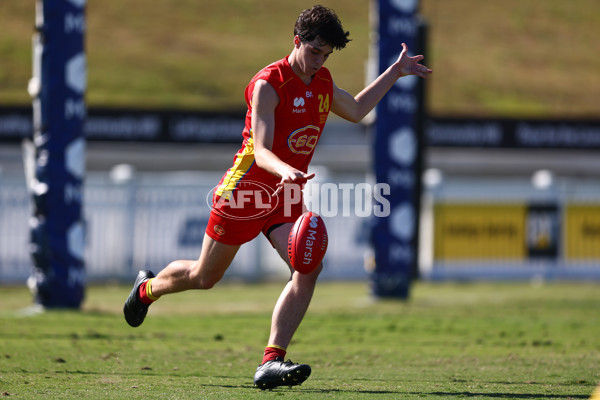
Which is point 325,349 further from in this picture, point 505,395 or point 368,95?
point 505,395

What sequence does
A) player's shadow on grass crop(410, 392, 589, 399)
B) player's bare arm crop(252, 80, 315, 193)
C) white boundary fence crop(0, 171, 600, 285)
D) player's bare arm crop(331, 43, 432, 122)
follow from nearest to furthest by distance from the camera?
player's shadow on grass crop(410, 392, 589, 399)
player's bare arm crop(252, 80, 315, 193)
player's bare arm crop(331, 43, 432, 122)
white boundary fence crop(0, 171, 600, 285)

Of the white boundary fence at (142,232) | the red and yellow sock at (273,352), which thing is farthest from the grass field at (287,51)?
the red and yellow sock at (273,352)

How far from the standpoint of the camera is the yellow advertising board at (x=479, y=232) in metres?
17.6

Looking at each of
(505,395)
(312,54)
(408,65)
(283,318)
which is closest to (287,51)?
(408,65)

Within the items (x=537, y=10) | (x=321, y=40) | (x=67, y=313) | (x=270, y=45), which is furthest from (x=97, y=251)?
(x=537, y=10)

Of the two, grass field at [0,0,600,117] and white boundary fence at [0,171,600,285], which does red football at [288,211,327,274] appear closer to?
white boundary fence at [0,171,600,285]

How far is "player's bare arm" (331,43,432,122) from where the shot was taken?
606 cm

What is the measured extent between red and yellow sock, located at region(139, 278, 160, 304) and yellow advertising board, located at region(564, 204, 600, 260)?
12.9 m

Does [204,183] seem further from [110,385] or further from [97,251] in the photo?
[110,385]

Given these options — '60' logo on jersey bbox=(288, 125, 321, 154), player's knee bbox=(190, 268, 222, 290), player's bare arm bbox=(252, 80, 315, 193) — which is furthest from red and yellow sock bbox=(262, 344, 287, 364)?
'60' logo on jersey bbox=(288, 125, 321, 154)

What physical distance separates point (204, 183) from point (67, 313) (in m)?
6.57

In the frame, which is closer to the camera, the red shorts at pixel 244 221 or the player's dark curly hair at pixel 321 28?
the player's dark curly hair at pixel 321 28

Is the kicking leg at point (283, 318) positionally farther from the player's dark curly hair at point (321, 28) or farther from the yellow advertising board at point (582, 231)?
the yellow advertising board at point (582, 231)

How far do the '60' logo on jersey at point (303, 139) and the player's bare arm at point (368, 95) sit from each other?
1.27 ft
